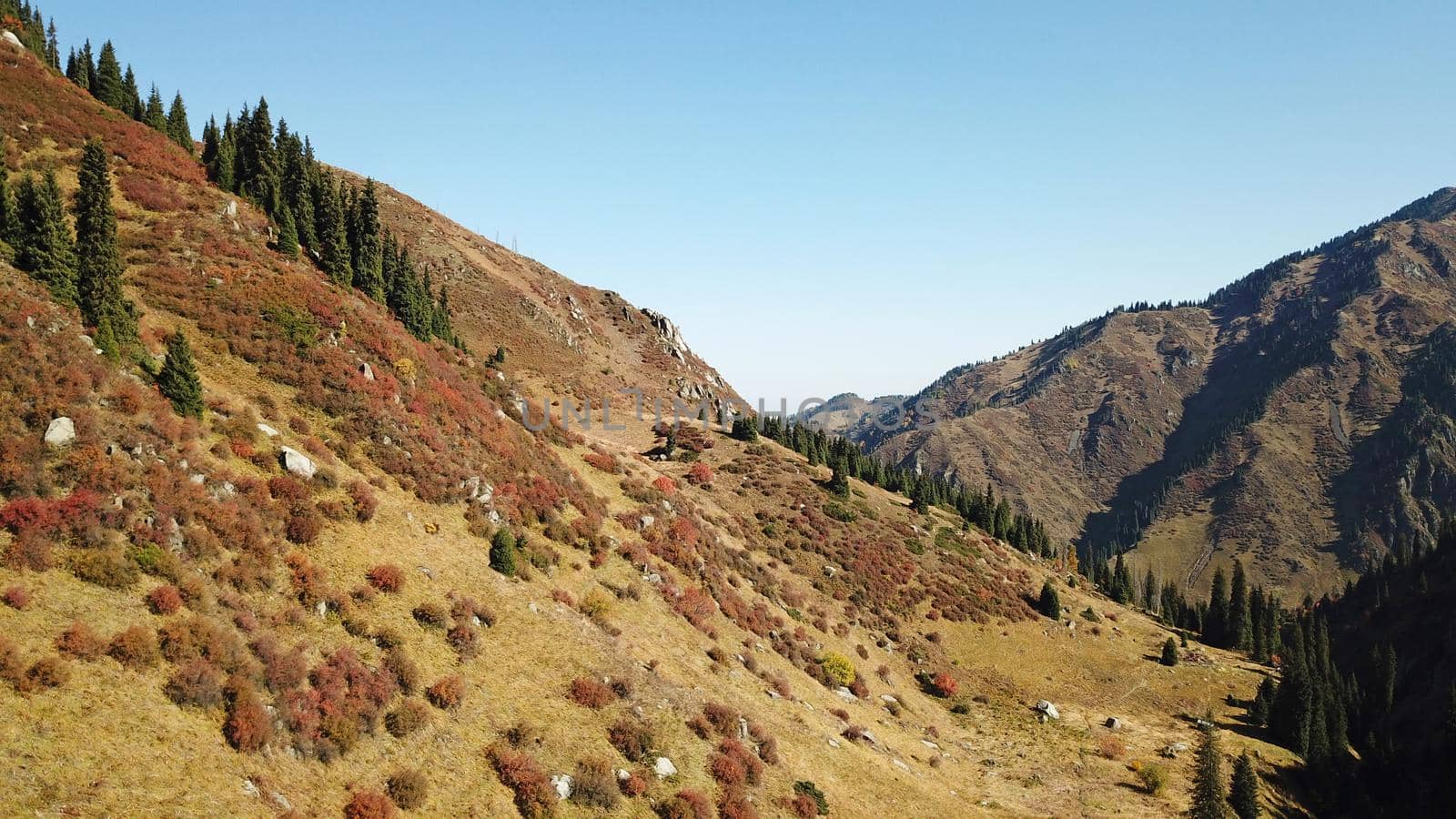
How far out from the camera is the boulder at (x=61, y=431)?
85.4 feet

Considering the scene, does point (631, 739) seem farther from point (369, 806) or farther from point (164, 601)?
point (164, 601)

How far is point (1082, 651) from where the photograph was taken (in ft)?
237

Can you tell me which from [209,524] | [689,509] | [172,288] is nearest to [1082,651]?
[689,509]

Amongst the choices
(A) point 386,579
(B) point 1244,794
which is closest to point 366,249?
(A) point 386,579

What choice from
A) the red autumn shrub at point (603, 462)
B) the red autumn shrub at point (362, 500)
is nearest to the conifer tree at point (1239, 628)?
the red autumn shrub at point (603, 462)

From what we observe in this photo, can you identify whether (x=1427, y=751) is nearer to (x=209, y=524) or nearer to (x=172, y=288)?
(x=209, y=524)

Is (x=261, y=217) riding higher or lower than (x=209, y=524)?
higher

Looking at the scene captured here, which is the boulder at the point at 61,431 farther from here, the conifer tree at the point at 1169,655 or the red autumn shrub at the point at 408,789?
the conifer tree at the point at 1169,655

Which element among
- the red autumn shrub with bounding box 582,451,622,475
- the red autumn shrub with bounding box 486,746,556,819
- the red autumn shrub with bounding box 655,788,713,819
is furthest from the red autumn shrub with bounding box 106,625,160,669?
the red autumn shrub with bounding box 582,451,622,475

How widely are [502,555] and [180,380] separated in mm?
16860

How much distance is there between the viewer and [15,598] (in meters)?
20.5

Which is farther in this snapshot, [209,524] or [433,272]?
[433,272]

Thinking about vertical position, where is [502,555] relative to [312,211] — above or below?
below

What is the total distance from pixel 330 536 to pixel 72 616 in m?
10.4
